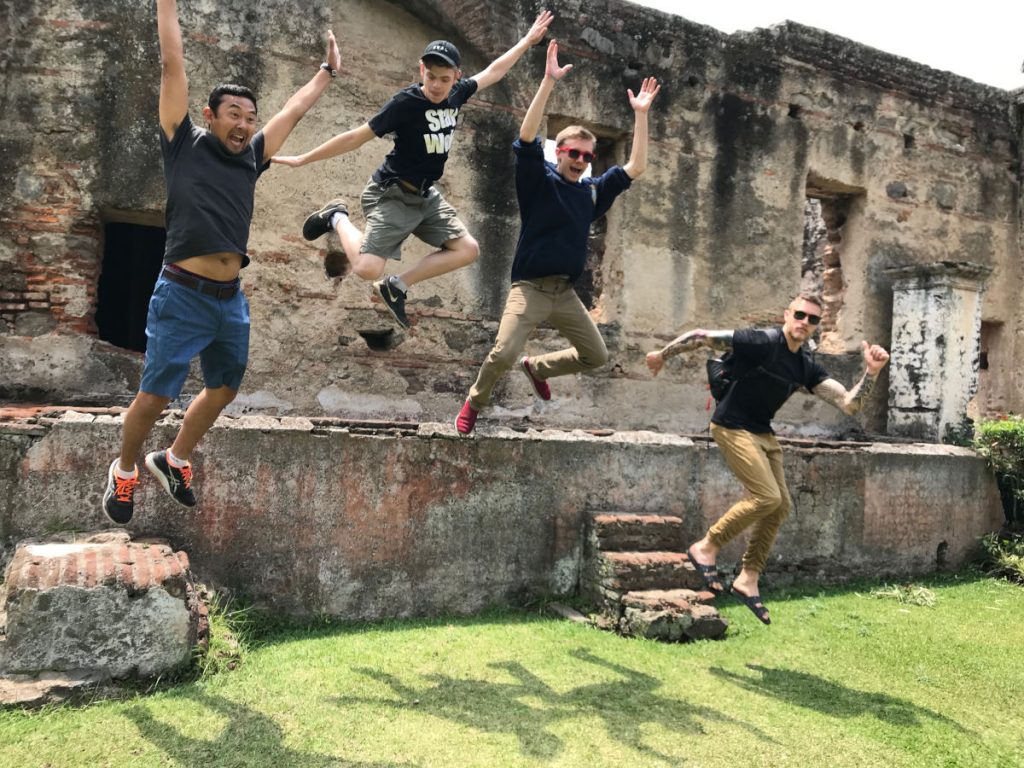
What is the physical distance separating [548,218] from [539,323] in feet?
2.14

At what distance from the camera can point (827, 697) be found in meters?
4.92

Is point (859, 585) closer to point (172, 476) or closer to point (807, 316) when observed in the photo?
point (807, 316)

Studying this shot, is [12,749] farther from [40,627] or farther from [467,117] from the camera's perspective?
[467,117]

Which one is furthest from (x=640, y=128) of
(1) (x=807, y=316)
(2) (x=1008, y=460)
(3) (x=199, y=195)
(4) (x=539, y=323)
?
(2) (x=1008, y=460)

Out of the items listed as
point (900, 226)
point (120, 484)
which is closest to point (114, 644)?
point (120, 484)

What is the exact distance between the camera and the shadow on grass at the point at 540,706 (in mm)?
4156

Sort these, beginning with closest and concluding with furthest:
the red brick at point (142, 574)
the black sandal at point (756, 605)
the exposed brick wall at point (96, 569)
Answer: the exposed brick wall at point (96, 569), the red brick at point (142, 574), the black sandal at point (756, 605)

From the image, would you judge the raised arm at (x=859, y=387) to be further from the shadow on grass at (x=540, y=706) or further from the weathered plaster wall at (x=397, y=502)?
the shadow on grass at (x=540, y=706)

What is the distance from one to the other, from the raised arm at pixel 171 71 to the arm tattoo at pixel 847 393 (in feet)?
13.2

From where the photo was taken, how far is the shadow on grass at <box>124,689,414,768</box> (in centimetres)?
368

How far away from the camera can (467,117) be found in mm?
8820

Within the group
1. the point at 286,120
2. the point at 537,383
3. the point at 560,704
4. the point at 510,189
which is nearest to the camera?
the point at 286,120

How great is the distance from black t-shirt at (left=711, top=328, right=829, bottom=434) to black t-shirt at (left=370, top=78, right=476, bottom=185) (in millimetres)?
2317

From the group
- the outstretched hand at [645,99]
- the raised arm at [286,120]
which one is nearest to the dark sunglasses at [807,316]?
the outstretched hand at [645,99]
